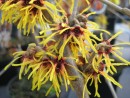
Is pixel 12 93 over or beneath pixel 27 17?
beneath

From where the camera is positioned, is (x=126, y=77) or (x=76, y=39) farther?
(x=126, y=77)

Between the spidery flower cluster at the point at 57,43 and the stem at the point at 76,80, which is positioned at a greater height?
the spidery flower cluster at the point at 57,43

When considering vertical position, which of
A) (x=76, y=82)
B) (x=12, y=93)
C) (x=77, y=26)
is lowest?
(x=12, y=93)

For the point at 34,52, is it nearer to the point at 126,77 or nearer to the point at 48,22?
the point at 48,22

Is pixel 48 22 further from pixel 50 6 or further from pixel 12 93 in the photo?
pixel 12 93

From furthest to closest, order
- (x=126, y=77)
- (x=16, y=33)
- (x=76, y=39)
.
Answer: (x=16, y=33) → (x=126, y=77) → (x=76, y=39)

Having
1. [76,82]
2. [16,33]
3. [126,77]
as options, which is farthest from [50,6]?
[16,33]

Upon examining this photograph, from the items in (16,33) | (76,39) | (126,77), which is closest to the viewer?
(76,39)

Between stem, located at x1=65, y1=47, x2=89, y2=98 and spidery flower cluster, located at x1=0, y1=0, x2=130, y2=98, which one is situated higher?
spidery flower cluster, located at x1=0, y1=0, x2=130, y2=98

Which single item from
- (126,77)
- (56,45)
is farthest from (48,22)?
(126,77)
